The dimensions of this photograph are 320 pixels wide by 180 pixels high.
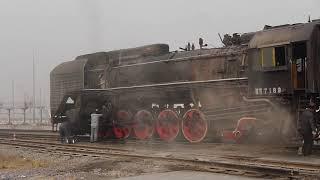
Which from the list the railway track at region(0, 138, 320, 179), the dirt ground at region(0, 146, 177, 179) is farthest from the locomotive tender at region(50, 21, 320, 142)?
the dirt ground at region(0, 146, 177, 179)

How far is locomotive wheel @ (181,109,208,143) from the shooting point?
1602 cm

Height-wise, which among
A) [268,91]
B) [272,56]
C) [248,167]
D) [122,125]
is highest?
[272,56]

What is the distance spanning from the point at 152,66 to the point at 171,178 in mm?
10269

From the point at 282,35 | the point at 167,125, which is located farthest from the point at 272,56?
the point at 167,125

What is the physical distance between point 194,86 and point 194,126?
1.49m

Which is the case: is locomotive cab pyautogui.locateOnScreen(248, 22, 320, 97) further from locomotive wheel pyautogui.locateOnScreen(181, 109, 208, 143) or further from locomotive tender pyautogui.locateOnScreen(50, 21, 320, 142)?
locomotive wheel pyautogui.locateOnScreen(181, 109, 208, 143)

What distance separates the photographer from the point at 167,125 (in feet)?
57.5

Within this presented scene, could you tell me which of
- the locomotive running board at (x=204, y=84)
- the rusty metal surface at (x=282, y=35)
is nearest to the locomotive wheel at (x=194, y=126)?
the locomotive running board at (x=204, y=84)

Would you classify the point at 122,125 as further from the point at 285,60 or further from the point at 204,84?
the point at 285,60

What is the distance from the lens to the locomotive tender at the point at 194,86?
12773 millimetres

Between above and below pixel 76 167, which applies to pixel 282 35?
above

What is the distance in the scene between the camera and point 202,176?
29.2ft

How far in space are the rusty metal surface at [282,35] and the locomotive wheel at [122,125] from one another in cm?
738

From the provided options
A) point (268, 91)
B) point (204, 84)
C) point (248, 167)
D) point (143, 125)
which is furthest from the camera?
point (143, 125)
